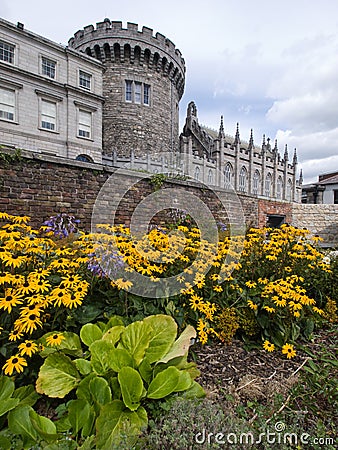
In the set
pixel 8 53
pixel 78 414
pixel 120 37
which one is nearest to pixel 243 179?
pixel 120 37

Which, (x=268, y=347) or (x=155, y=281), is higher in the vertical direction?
(x=155, y=281)

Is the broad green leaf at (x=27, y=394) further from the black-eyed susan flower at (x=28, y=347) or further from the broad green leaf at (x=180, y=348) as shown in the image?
the broad green leaf at (x=180, y=348)

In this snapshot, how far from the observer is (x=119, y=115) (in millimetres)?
20406

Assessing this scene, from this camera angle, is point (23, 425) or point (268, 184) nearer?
point (23, 425)

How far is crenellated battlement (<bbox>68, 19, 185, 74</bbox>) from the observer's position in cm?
2006

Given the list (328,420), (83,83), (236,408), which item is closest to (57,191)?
(236,408)

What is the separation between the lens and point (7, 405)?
4.64ft

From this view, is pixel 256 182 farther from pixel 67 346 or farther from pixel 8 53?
pixel 67 346

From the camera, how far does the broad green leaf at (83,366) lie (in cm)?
164

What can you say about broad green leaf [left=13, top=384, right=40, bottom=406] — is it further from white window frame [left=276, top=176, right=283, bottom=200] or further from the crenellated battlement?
white window frame [left=276, top=176, right=283, bottom=200]

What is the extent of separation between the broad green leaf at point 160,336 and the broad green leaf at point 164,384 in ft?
0.70

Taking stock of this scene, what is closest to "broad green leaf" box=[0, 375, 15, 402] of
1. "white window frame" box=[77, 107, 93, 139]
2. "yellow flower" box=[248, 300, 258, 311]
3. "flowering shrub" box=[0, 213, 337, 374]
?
"flowering shrub" box=[0, 213, 337, 374]

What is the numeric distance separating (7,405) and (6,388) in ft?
0.32

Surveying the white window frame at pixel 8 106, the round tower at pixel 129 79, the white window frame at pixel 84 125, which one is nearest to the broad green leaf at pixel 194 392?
the white window frame at pixel 8 106
